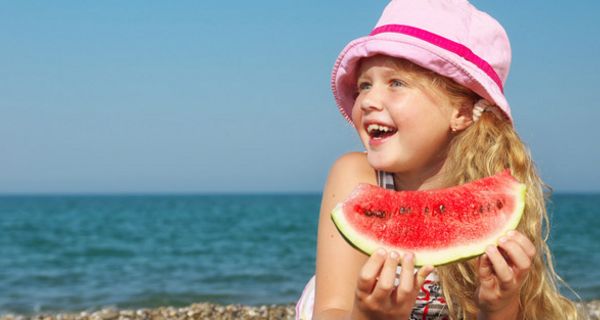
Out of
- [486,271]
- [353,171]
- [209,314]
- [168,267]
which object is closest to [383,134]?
[353,171]

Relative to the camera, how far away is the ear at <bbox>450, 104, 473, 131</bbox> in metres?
3.54

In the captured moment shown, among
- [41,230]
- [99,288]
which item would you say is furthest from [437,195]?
[41,230]

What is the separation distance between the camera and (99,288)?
12000 millimetres

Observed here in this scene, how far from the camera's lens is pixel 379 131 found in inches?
135

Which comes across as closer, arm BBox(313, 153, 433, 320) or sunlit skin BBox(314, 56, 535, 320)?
arm BBox(313, 153, 433, 320)

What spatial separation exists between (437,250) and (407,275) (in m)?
0.22

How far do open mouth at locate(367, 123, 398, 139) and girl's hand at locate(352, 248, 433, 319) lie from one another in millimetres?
792

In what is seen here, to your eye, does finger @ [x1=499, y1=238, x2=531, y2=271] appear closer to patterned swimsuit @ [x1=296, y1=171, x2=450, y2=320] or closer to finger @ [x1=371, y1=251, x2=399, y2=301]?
finger @ [x1=371, y1=251, x2=399, y2=301]

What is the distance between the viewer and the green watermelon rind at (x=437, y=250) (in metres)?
2.81

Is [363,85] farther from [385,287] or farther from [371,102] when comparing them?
[385,287]

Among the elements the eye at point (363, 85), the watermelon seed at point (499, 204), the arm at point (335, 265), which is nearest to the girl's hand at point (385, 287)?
the watermelon seed at point (499, 204)

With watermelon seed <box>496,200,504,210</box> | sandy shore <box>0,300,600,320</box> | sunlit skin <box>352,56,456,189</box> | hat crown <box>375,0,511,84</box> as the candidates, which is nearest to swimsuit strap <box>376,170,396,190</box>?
sunlit skin <box>352,56,456,189</box>

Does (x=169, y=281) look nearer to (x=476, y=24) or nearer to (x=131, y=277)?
(x=131, y=277)

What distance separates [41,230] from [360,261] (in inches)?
1099
